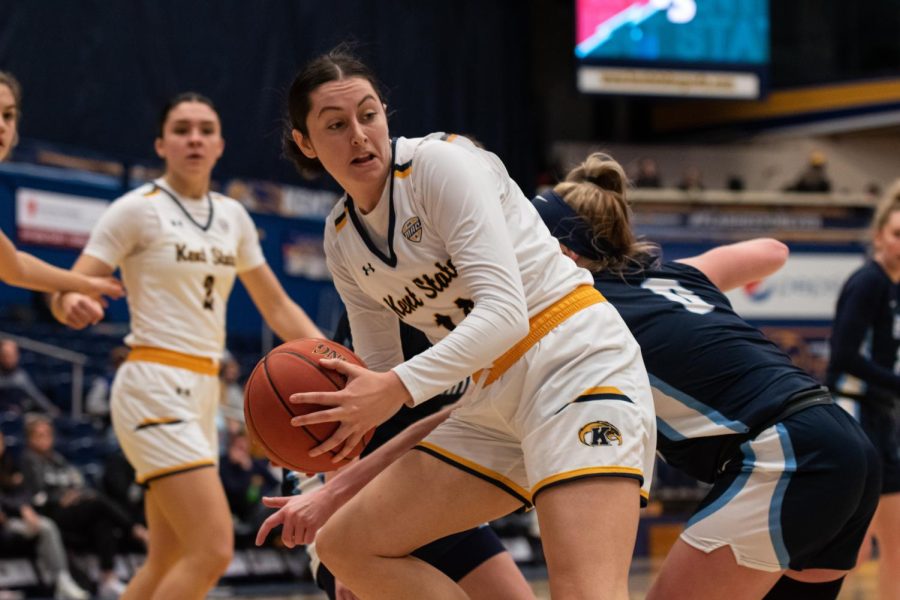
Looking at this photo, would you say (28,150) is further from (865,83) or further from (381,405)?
(865,83)

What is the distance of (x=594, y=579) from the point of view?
2.48 metres

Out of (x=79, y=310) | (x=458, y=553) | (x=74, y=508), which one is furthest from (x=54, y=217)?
(x=458, y=553)

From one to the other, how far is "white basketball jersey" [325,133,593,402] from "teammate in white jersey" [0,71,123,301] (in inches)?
60.6

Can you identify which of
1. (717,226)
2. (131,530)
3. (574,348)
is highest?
(574,348)

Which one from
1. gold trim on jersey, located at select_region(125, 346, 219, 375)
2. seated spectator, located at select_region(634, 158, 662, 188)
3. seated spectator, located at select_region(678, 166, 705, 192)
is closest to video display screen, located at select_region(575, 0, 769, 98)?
seated spectator, located at select_region(634, 158, 662, 188)

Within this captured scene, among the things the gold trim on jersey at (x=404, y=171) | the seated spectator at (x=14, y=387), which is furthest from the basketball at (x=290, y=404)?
the seated spectator at (x=14, y=387)

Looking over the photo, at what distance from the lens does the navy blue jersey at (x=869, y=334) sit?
4.66 m

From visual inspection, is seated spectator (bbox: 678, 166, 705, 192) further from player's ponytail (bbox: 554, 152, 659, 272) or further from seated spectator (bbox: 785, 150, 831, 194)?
player's ponytail (bbox: 554, 152, 659, 272)

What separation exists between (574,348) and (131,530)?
6702 millimetres

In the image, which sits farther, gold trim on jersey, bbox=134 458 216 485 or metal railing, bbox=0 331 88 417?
metal railing, bbox=0 331 88 417

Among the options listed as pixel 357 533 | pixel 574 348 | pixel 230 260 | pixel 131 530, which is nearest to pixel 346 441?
pixel 357 533

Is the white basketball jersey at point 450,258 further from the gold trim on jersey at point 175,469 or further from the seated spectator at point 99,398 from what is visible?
the seated spectator at point 99,398

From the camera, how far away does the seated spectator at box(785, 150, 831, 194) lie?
53.9 ft

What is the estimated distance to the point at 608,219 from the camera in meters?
3.08
